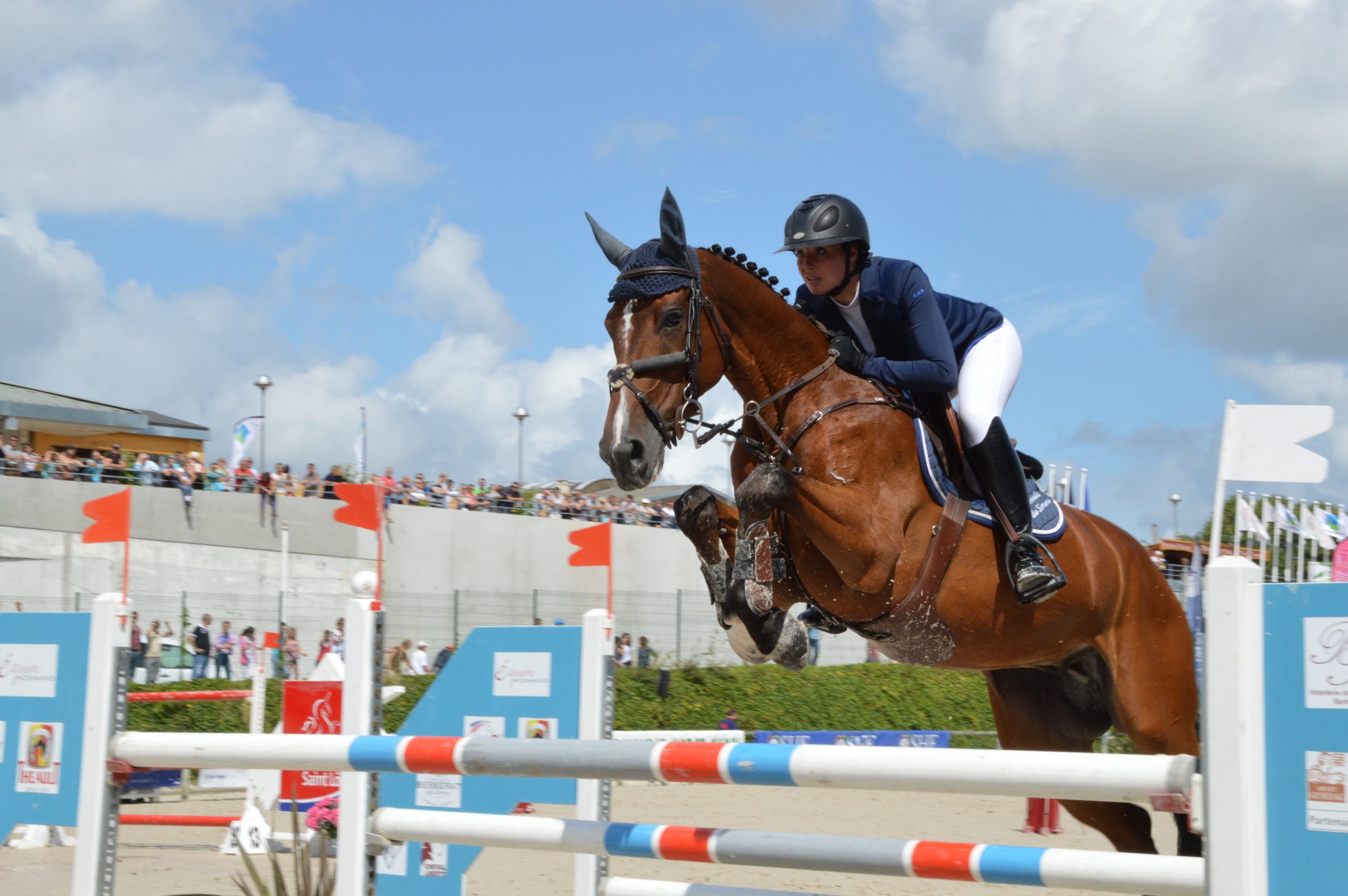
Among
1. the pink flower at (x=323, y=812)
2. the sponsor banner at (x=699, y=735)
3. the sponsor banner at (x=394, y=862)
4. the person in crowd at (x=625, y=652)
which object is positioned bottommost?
the sponsor banner at (x=699, y=735)

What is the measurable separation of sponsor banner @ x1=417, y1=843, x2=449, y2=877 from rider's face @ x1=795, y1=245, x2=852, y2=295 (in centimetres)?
209

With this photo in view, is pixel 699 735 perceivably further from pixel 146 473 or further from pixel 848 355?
pixel 146 473

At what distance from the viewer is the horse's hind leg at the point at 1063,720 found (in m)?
4.07

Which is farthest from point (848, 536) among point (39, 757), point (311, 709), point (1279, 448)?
point (311, 709)

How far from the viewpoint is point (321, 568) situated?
64.3 feet

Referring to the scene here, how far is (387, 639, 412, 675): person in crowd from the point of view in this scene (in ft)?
46.2

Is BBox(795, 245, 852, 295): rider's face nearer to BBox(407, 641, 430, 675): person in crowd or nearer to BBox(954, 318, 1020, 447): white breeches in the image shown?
BBox(954, 318, 1020, 447): white breeches

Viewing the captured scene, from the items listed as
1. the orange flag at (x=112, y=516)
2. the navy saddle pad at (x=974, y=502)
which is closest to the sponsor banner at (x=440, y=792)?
the navy saddle pad at (x=974, y=502)

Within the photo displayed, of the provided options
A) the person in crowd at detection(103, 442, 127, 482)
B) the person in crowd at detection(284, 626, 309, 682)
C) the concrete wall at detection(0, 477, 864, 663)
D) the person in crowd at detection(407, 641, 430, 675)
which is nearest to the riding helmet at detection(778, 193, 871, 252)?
the concrete wall at detection(0, 477, 864, 663)

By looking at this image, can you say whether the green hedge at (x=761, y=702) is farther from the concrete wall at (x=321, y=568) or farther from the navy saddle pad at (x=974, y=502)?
the navy saddle pad at (x=974, y=502)

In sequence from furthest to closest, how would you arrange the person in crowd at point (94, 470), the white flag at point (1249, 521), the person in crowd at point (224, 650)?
1. the person in crowd at point (94, 470)
2. the person in crowd at point (224, 650)
3. the white flag at point (1249, 521)

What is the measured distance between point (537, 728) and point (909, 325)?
168 cm

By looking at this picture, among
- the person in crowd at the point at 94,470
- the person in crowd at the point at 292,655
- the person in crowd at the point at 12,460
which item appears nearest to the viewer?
the person in crowd at the point at 292,655

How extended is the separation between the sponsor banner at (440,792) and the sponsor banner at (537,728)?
230 mm
